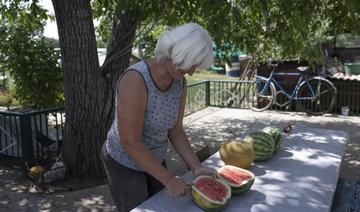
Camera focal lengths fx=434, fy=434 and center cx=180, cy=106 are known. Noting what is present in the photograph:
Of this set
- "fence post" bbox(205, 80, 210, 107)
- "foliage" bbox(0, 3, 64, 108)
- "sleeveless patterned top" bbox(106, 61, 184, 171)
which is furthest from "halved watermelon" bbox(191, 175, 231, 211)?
"fence post" bbox(205, 80, 210, 107)

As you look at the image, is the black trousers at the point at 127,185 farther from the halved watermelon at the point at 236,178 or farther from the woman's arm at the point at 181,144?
the halved watermelon at the point at 236,178

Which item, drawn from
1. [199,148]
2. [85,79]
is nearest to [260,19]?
[199,148]

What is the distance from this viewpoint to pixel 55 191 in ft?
18.0

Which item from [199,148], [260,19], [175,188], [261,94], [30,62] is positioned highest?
[260,19]

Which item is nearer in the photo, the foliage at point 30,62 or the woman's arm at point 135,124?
the woman's arm at point 135,124

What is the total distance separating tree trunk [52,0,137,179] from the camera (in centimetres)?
542

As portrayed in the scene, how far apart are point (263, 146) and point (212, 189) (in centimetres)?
98

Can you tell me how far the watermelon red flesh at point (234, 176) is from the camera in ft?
8.15

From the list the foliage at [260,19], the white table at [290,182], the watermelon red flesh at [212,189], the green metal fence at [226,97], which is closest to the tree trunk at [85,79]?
the foliage at [260,19]

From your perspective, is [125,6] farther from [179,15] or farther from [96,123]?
[96,123]

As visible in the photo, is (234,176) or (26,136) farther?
(26,136)

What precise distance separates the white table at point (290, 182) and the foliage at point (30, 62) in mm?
4613

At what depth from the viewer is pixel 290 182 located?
2.72m

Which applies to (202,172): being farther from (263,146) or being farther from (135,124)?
(263,146)
